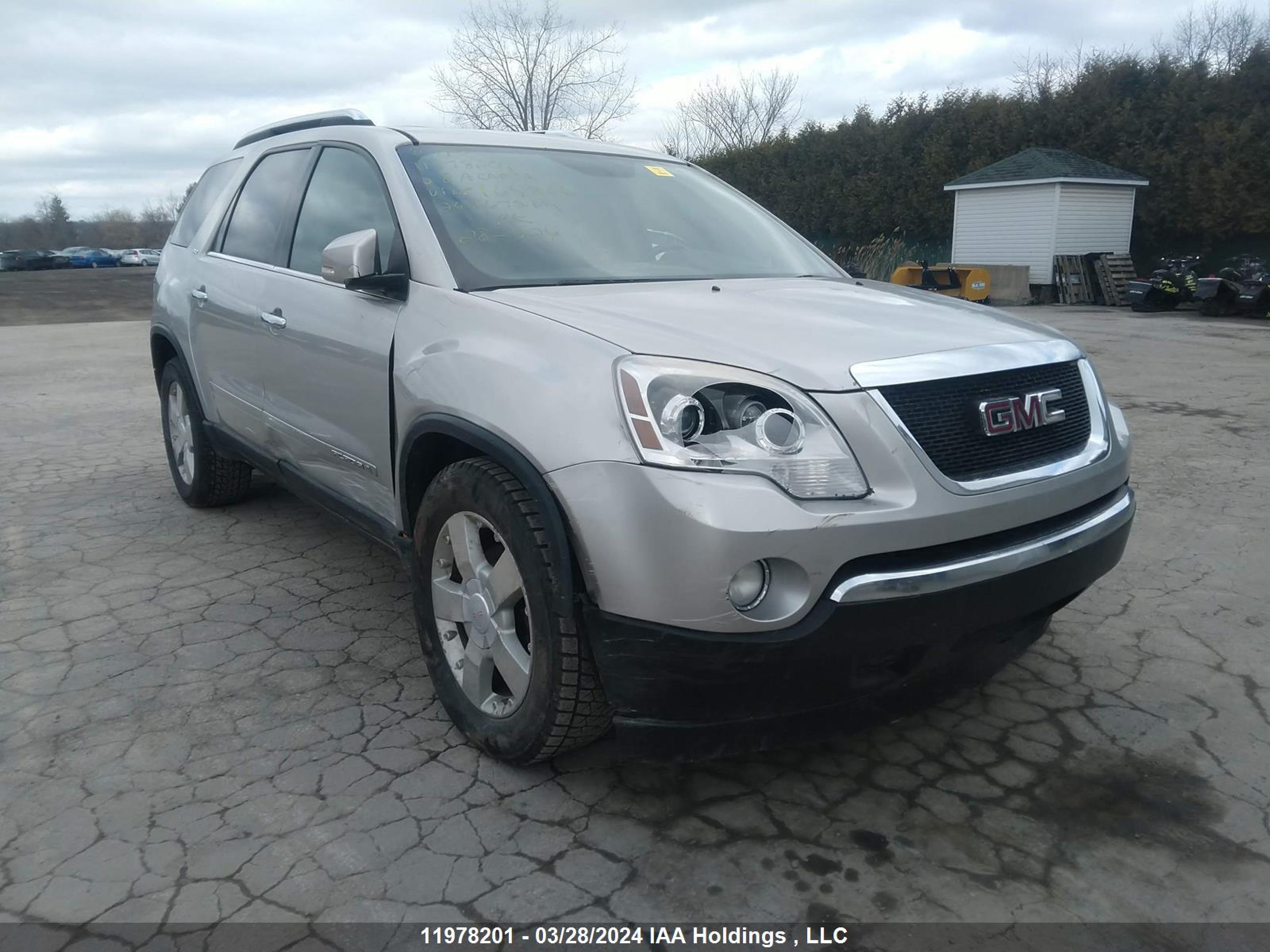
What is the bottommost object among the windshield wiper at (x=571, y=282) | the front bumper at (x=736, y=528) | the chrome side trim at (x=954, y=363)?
the front bumper at (x=736, y=528)

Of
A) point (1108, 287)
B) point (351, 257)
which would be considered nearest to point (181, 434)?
point (351, 257)

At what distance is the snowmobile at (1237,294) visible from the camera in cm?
1658

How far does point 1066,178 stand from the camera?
2114 cm

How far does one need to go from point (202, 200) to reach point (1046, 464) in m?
4.37

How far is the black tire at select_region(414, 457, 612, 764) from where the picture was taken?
2352 mm

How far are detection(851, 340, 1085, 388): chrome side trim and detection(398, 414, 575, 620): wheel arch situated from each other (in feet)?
2.55

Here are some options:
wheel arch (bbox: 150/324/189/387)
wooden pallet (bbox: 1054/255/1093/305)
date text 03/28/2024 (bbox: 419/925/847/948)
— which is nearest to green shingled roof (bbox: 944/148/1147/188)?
wooden pallet (bbox: 1054/255/1093/305)

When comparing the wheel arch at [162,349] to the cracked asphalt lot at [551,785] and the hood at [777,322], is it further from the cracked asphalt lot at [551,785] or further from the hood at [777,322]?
the hood at [777,322]

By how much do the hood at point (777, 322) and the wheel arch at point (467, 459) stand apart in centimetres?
36

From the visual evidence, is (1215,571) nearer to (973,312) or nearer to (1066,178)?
(973,312)

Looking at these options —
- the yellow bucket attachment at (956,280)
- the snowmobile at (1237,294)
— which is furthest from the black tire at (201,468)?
the snowmobile at (1237,294)

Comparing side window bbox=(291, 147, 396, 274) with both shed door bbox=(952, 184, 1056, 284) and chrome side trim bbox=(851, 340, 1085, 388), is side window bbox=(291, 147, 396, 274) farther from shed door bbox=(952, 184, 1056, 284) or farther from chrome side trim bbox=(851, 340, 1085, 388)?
shed door bbox=(952, 184, 1056, 284)

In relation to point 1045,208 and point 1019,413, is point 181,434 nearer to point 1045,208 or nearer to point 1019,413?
point 1019,413

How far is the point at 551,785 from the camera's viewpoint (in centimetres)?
271
